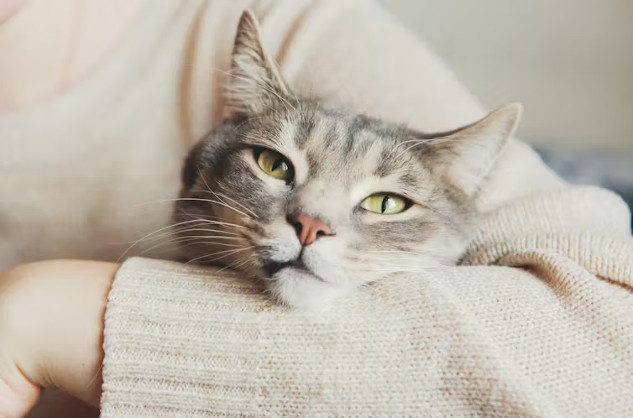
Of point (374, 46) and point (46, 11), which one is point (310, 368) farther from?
point (46, 11)

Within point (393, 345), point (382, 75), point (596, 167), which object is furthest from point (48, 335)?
point (596, 167)

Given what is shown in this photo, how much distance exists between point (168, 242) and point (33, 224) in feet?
1.41

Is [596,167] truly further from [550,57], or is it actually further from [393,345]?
[393,345]

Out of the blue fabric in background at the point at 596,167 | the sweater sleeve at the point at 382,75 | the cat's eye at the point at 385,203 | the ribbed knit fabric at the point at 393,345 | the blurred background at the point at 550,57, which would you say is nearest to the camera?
the ribbed knit fabric at the point at 393,345

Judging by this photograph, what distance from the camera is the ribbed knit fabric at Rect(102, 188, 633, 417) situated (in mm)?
676

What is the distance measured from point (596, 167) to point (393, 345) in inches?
57.8

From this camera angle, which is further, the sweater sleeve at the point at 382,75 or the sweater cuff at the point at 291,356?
the sweater sleeve at the point at 382,75

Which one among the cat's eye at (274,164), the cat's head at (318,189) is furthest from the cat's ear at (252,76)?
the cat's eye at (274,164)

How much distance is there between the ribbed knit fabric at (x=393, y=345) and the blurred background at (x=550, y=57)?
1284 mm

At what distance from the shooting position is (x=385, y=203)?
0.88 m

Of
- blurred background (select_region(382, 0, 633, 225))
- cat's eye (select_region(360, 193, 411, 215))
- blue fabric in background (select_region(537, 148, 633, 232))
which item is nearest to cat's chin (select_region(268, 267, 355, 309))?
cat's eye (select_region(360, 193, 411, 215))

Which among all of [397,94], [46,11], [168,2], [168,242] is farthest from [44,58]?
[397,94]

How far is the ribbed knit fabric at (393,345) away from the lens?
0.68 metres

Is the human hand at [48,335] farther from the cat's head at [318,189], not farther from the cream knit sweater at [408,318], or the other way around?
the cat's head at [318,189]
